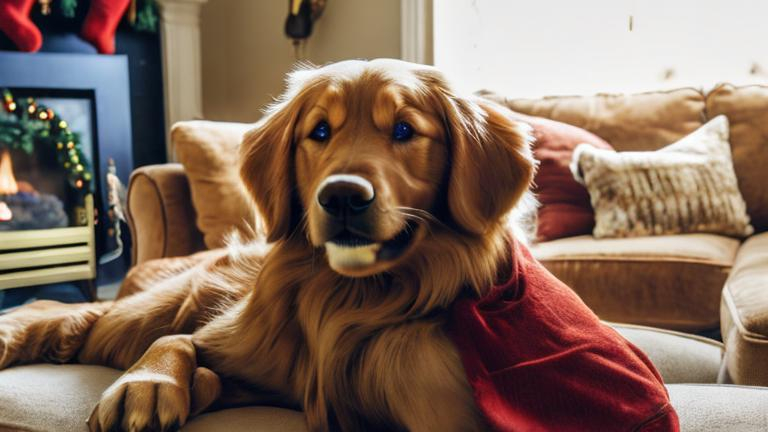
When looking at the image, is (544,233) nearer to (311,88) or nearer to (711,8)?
(711,8)

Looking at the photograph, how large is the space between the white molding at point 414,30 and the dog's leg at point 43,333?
2.59 metres

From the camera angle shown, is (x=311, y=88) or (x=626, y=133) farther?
(x=626, y=133)

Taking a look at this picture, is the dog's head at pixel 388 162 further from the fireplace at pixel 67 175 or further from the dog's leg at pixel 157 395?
the fireplace at pixel 67 175

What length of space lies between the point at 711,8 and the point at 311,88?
9.56ft

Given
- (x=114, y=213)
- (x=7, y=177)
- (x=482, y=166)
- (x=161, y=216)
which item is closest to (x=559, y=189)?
(x=161, y=216)

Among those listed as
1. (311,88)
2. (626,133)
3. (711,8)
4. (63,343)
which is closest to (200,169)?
(63,343)

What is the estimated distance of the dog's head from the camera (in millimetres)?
1018

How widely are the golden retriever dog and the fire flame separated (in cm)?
254

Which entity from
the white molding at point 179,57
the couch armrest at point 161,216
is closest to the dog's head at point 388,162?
the couch armrest at point 161,216

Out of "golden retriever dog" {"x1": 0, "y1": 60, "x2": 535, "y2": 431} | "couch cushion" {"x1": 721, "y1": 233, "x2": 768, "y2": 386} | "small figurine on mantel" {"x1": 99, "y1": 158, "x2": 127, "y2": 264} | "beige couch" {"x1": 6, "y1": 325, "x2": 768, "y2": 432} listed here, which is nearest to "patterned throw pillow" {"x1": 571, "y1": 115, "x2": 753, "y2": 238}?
"couch cushion" {"x1": 721, "y1": 233, "x2": 768, "y2": 386}

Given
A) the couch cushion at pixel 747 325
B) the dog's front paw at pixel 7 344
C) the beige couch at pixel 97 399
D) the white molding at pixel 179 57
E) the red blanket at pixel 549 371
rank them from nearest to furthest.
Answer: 1. the red blanket at pixel 549 371
2. the beige couch at pixel 97 399
3. the dog's front paw at pixel 7 344
4. the couch cushion at pixel 747 325
5. the white molding at pixel 179 57

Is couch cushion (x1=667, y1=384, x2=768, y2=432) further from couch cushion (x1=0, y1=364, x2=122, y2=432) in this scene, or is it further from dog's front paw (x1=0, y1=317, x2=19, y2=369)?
dog's front paw (x1=0, y1=317, x2=19, y2=369)

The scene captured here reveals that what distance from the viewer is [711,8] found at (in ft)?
11.2

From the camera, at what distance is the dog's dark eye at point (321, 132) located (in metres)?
1.15
